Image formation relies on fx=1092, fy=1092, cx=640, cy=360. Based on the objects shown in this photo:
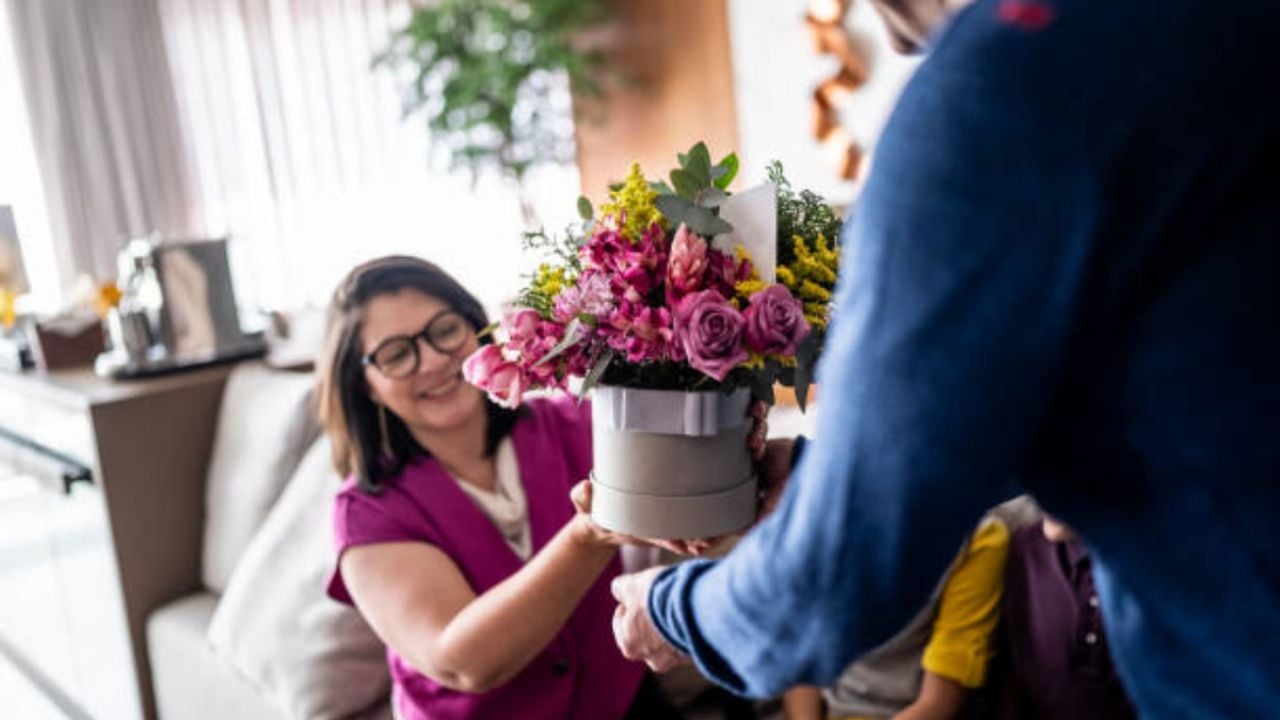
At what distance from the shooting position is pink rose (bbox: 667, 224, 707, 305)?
2.88 ft

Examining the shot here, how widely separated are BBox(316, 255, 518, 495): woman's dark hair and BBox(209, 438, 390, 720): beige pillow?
0.46 m

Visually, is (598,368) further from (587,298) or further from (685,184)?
(685,184)

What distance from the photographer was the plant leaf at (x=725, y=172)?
3.05 ft

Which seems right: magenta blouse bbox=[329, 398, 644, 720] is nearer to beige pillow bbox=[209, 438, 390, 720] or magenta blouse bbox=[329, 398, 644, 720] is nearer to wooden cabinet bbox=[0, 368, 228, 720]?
beige pillow bbox=[209, 438, 390, 720]

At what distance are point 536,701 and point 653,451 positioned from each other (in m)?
0.67

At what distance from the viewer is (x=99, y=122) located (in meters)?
4.73

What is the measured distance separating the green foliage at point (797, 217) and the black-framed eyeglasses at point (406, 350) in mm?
730

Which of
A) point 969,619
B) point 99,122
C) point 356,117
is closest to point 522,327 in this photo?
point 969,619

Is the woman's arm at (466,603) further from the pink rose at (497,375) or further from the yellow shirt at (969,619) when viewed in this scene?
the yellow shirt at (969,619)

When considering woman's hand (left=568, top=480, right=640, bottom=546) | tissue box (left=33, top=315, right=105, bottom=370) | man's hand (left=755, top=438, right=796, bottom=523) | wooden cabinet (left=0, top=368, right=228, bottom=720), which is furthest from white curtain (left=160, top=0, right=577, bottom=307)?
man's hand (left=755, top=438, right=796, bottom=523)

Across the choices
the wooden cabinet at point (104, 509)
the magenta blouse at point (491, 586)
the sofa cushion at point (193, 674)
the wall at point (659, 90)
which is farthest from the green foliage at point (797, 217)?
the wall at point (659, 90)

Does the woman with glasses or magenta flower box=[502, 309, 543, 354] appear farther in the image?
the woman with glasses

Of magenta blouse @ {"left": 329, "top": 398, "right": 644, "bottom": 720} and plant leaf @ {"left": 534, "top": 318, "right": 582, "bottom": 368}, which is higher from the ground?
plant leaf @ {"left": 534, "top": 318, "right": 582, "bottom": 368}

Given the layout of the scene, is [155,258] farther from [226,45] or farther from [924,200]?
[226,45]
